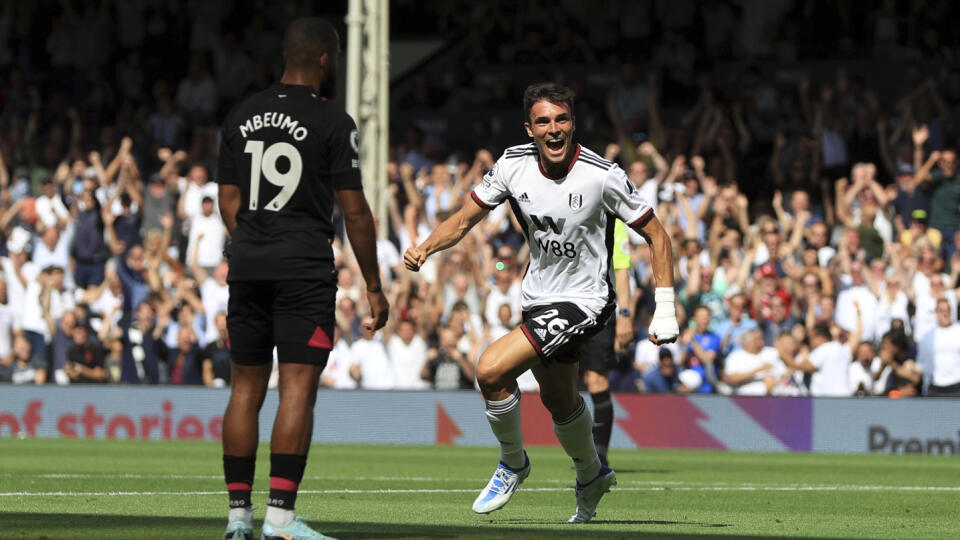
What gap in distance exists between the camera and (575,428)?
9.75 m

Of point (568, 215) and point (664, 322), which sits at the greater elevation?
point (568, 215)

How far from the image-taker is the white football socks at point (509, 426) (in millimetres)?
9656

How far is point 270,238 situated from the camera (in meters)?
7.64

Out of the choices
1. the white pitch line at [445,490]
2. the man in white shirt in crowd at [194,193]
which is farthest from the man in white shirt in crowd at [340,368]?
the white pitch line at [445,490]

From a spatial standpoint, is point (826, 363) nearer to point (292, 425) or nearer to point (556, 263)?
point (556, 263)

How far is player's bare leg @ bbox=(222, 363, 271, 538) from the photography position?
7.68 meters

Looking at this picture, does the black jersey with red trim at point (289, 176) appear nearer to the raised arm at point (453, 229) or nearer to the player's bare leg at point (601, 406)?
the raised arm at point (453, 229)

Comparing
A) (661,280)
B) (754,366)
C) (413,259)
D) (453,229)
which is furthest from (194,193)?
(661,280)

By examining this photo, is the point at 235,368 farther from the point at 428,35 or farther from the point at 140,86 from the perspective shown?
the point at 428,35

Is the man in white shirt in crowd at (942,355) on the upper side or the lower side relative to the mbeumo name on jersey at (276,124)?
lower

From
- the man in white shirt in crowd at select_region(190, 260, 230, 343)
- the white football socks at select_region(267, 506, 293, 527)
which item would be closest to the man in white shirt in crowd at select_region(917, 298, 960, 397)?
the man in white shirt in crowd at select_region(190, 260, 230, 343)

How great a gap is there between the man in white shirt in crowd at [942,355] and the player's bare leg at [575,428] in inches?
428

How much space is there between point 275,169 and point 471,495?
5.08 metres

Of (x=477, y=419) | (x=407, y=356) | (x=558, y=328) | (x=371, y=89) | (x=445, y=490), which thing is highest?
(x=371, y=89)
